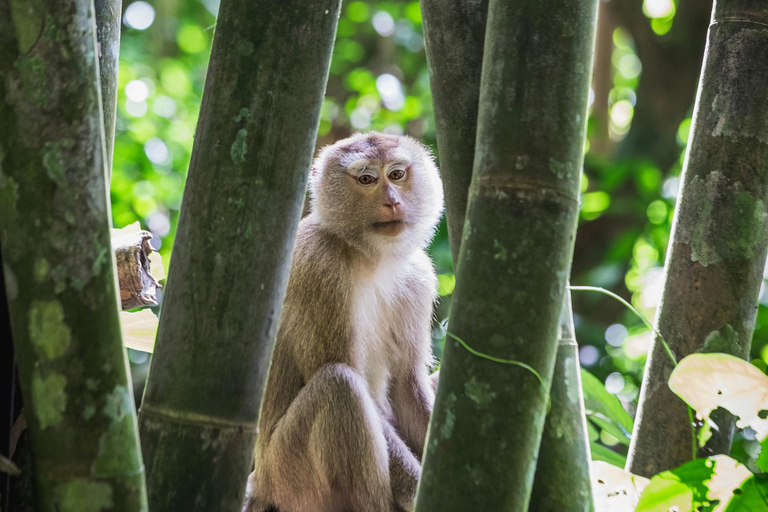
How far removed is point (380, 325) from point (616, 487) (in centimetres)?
175

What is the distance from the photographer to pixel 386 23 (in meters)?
8.67

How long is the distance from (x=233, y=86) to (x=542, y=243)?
2.26ft

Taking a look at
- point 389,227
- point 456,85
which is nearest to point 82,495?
point 456,85

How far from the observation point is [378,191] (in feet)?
12.4

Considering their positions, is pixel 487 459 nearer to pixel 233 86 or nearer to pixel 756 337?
pixel 233 86

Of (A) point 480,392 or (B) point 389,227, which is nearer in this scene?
(A) point 480,392

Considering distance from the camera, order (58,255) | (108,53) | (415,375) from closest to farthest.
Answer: (58,255), (108,53), (415,375)

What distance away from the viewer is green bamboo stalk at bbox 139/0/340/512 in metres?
1.58

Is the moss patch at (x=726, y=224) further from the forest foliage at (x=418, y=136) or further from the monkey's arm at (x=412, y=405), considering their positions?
the monkey's arm at (x=412, y=405)

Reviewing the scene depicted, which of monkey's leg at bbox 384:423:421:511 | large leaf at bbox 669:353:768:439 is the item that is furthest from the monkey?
large leaf at bbox 669:353:768:439

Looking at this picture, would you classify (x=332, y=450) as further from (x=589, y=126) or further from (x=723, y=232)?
(x=589, y=126)

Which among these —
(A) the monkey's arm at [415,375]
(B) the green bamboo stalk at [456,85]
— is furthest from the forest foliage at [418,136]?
(B) the green bamboo stalk at [456,85]

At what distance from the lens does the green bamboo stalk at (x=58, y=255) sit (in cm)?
128

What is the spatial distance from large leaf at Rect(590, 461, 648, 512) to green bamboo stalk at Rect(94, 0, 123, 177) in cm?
146
